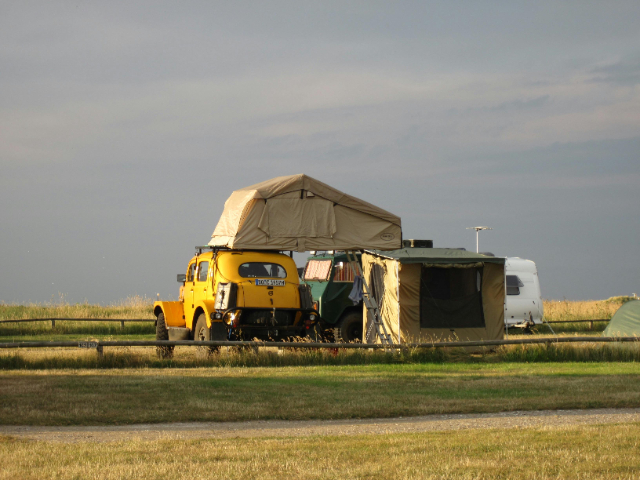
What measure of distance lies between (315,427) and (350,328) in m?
9.64

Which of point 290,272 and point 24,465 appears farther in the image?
point 290,272

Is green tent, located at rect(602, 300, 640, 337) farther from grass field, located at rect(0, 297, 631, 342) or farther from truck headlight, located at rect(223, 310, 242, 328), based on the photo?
truck headlight, located at rect(223, 310, 242, 328)

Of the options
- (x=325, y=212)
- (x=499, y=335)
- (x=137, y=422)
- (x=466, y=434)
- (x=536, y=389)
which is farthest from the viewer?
(x=499, y=335)

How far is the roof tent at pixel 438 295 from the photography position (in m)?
17.2

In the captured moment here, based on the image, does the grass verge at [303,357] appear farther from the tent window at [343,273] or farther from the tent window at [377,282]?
the tent window at [343,273]

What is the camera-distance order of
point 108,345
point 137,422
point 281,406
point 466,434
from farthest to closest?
point 108,345, point 281,406, point 137,422, point 466,434

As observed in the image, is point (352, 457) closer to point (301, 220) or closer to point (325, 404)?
point (325, 404)

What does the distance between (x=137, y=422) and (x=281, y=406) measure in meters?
1.81

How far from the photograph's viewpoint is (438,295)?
17688 mm

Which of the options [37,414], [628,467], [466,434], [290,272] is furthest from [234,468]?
[290,272]

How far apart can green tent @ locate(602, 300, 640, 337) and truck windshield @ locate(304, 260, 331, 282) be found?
6.90 metres

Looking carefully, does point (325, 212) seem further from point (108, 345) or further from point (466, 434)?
point (466, 434)

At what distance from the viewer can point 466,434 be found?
7605 millimetres

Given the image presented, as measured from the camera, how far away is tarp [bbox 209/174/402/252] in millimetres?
14281
